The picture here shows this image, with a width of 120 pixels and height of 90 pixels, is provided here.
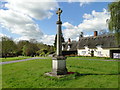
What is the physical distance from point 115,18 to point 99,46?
19689 millimetres

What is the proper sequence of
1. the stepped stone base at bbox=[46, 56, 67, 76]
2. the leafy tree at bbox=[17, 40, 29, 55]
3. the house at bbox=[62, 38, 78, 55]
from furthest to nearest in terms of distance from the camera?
the leafy tree at bbox=[17, 40, 29, 55] < the house at bbox=[62, 38, 78, 55] < the stepped stone base at bbox=[46, 56, 67, 76]

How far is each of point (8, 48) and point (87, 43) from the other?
31.9m

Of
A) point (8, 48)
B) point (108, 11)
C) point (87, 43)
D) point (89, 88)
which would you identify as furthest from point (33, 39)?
point (89, 88)

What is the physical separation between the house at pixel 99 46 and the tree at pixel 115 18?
13.5 metres

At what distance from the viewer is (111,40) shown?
34375 millimetres

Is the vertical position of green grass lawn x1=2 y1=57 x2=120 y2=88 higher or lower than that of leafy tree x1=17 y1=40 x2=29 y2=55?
lower

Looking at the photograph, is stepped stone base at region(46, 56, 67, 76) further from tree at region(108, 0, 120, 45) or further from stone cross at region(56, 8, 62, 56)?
tree at region(108, 0, 120, 45)

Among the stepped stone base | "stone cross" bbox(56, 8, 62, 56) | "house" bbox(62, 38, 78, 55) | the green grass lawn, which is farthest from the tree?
"house" bbox(62, 38, 78, 55)

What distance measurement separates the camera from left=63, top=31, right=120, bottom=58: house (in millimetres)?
32044

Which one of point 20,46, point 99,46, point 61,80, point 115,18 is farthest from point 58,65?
point 20,46

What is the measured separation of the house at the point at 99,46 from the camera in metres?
32.0

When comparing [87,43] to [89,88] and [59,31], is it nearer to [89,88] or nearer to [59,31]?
[59,31]

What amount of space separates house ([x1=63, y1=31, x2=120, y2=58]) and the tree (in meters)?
13.5

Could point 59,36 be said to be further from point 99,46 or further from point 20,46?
point 20,46
